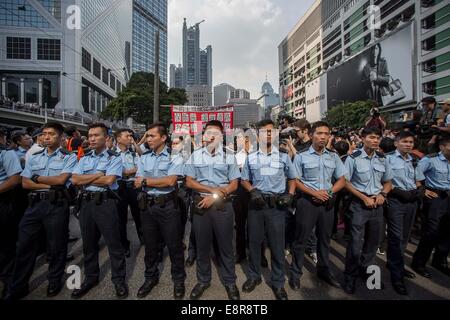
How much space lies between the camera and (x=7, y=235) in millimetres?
3201

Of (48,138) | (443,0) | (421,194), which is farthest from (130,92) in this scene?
(443,0)

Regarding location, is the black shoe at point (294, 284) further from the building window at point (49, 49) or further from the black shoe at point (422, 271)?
the building window at point (49, 49)

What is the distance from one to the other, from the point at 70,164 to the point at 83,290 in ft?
4.91

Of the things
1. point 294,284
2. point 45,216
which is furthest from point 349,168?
point 45,216

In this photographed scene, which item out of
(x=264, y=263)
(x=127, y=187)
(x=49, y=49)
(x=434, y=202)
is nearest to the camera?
(x=434, y=202)

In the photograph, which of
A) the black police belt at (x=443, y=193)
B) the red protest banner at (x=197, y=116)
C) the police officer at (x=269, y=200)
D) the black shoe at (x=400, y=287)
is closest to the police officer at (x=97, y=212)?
the police officer at (x=269, y=200)

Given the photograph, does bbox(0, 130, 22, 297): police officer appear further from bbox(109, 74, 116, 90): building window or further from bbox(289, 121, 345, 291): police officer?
bbox(109, 74, 116, 90): building window

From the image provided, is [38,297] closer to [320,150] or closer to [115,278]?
[115,278]

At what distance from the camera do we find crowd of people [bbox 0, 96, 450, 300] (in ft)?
9.86

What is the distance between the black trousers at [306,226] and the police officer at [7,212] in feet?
11.3

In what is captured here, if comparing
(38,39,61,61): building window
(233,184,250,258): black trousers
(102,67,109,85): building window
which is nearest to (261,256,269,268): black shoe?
(233,184,250,258): black trousers

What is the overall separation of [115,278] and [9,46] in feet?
186

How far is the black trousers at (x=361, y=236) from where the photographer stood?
310cm

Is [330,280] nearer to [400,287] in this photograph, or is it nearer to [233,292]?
[400,287]
